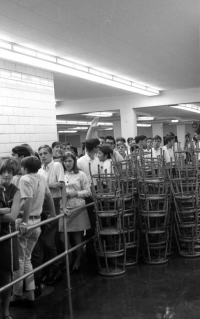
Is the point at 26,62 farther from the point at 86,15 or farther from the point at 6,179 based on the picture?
the point at 6,179

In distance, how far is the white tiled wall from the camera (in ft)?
24.0

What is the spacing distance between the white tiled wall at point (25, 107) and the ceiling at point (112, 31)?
0.78 metres

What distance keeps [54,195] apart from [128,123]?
1013 centimetres

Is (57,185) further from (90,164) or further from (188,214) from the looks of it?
(188,214)

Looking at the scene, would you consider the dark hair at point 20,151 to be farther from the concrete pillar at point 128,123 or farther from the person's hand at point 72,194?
the concrete pillar at point 128,123

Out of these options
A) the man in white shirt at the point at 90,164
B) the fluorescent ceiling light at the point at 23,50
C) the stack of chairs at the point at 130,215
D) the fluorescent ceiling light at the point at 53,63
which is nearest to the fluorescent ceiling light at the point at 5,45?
the fluorescent ceiling light at the point at 53,63

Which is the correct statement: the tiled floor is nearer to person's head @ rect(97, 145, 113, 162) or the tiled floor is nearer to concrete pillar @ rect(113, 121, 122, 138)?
person's head @ rect(97, 145, 113, 162)

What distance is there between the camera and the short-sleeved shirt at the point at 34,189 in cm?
391

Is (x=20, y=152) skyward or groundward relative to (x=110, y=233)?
skyward

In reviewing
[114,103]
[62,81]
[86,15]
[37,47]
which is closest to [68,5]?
[86,15]

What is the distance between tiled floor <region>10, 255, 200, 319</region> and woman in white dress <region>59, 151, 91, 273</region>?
0.40 meters

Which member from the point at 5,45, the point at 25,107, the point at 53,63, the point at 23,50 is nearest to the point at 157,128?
the point at 53,63

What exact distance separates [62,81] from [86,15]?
5.01 m

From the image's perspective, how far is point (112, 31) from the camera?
252 inches
